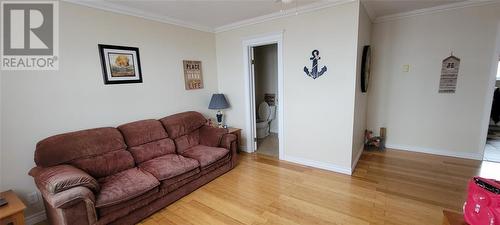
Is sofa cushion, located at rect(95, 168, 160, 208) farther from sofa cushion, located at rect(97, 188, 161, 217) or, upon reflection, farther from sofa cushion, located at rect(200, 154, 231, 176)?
sofa cushion, located at rect(200, 154, 231, 176)

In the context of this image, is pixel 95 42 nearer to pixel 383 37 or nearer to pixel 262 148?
pixel 262 148

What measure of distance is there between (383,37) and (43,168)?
4885 mm

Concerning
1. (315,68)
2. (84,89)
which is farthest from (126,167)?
(315,68)

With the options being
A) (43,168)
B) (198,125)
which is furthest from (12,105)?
(198,125)

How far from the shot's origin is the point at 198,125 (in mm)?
3473

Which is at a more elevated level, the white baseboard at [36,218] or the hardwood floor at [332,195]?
the hardwood floor at [332,195]

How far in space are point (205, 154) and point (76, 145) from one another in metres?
1.38

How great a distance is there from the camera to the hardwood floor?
214cm

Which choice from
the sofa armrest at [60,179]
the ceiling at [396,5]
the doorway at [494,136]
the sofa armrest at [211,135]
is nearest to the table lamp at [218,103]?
the sofa armrest at [211,135]

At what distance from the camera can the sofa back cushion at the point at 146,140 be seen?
2.69m

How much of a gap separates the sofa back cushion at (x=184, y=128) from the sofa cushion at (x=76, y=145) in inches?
25.9

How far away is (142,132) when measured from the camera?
2803 millimetres

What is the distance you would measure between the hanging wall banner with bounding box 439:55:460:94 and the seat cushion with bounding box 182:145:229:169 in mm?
3519

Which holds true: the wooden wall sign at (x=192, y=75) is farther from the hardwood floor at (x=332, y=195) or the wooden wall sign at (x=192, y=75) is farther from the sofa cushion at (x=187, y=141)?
the hardwood floor at (x=332, y=195)
